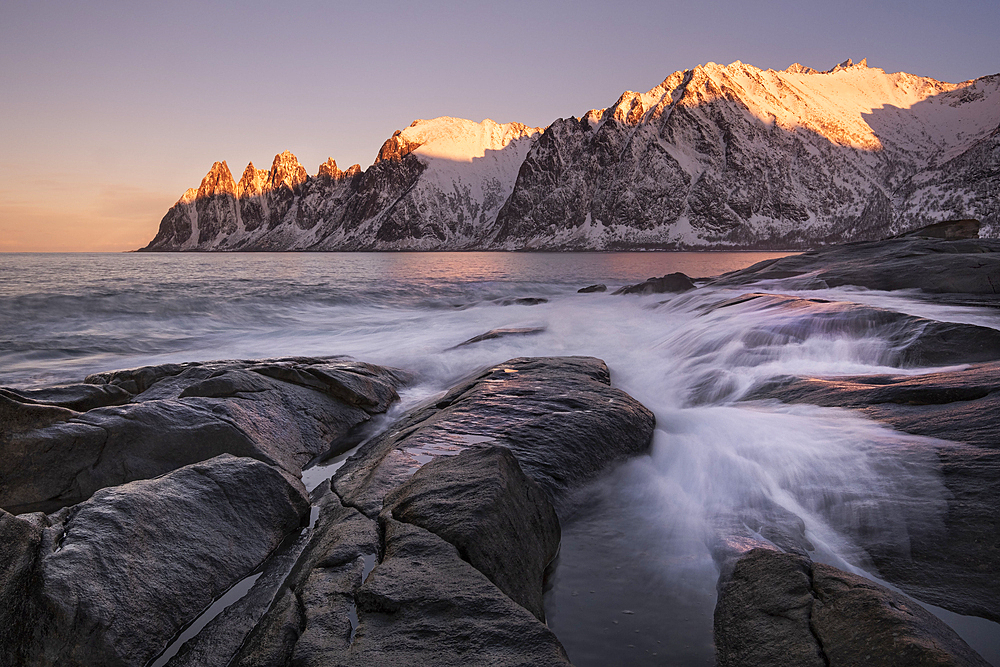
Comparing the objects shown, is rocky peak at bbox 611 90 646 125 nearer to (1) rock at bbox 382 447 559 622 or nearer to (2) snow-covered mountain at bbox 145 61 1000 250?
(2) snow-covered mountain at bbox 145 61 1000 250

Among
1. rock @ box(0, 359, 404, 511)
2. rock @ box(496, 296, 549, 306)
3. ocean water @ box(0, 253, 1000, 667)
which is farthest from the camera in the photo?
rock @ box(496, 296, 549, 306)

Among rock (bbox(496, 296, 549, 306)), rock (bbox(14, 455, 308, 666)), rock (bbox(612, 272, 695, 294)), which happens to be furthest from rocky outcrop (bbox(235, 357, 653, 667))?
rock (bbox(496, 296, 549, 306))

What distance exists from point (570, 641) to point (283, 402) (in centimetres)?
397

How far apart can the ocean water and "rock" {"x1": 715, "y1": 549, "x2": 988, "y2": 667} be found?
21 centimetres

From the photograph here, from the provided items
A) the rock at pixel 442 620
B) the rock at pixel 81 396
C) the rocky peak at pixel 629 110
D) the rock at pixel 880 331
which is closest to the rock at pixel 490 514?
the rock at pixel 442 620

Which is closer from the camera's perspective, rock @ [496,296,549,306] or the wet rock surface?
the wet rock surface

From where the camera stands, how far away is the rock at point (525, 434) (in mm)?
3697

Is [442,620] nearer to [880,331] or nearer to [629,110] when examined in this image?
[880,331]

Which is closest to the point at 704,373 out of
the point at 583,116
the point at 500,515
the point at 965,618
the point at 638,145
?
the point at 965,618

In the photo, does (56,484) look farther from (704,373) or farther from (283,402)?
(704,373)

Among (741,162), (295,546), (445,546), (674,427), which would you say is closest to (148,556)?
(295,546)

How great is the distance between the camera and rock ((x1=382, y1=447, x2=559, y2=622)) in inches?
95.1

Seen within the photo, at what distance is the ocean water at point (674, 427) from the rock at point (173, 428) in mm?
1627

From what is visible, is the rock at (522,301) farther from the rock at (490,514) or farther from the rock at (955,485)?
the rock at (490,514)
